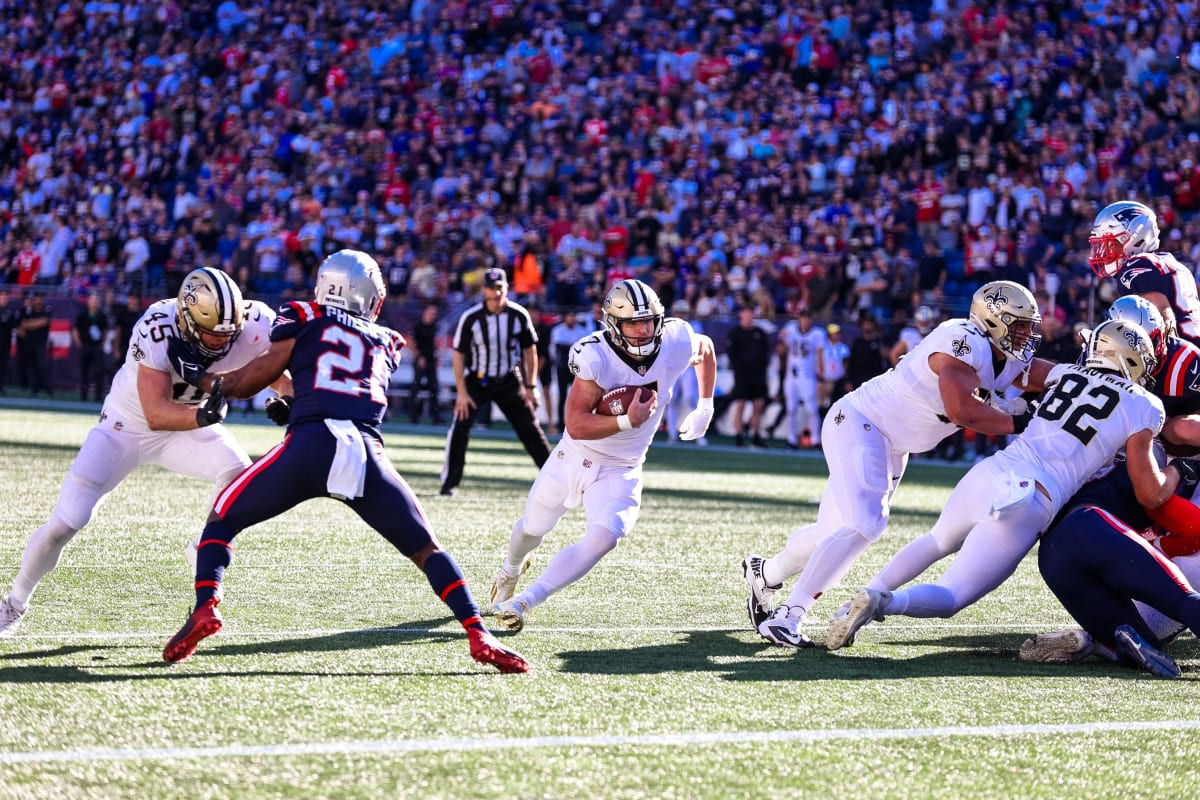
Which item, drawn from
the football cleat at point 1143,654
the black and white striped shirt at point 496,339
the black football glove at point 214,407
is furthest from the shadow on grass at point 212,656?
the black and white striped shirt at point 496,339

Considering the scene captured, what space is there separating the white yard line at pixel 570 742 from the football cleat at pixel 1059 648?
1.07 m

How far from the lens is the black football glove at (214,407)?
5633 mm

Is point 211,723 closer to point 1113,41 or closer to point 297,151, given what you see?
point 1113,41

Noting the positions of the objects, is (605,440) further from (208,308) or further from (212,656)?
(212,656)

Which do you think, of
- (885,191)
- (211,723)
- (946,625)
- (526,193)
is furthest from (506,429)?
(211,723)

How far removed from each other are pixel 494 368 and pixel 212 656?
21.3ft

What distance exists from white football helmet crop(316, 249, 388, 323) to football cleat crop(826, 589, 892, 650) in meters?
2.06

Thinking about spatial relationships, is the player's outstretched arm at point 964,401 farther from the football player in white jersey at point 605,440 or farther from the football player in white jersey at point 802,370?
the football player in white jersey at point 802,370

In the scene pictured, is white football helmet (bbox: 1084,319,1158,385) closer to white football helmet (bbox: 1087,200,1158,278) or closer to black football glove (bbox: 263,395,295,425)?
white football helmet (bbox: 1087,200,1158,278)

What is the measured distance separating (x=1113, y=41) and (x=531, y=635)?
59.4 feet

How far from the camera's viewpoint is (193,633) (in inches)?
207

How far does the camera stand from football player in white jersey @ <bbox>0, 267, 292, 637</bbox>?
5961mm

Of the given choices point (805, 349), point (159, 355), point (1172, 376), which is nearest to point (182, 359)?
point (159, 355)

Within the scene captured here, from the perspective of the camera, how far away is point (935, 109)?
73.1 feet
